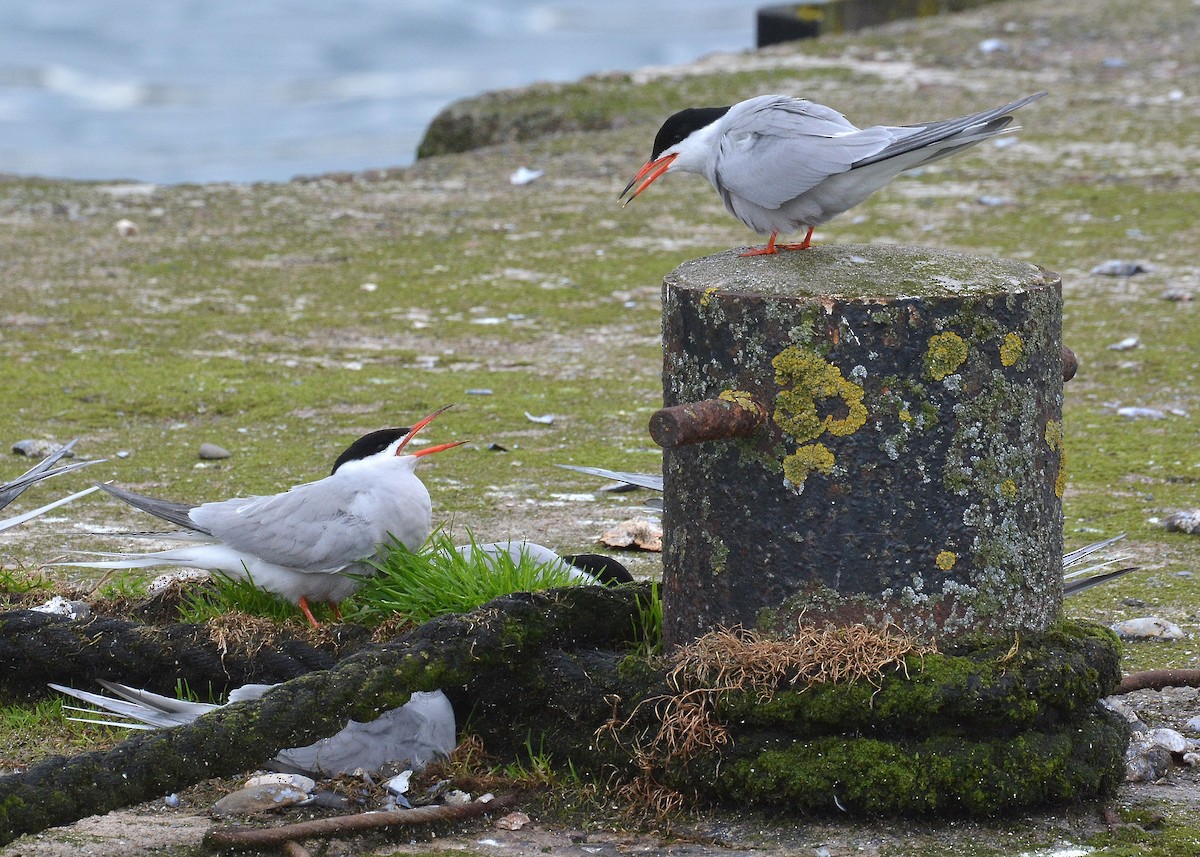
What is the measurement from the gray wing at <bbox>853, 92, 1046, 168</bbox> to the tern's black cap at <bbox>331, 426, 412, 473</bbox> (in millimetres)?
1460

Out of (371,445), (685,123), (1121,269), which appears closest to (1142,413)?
(1121,269)

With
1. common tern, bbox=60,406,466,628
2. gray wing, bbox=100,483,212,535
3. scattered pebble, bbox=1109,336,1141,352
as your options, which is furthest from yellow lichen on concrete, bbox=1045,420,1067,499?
scattered pebble, bbox=1109,336,1141,352

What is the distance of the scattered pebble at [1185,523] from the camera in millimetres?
4949

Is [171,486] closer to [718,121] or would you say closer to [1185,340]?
[718,121]

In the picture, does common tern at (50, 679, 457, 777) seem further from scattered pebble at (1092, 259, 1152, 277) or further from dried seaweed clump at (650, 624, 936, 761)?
scattered pebble at (1092, 259, 1152, 277)

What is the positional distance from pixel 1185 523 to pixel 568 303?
3703 mm

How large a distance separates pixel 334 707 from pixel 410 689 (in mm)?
179

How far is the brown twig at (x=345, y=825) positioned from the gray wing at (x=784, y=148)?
1.57 m

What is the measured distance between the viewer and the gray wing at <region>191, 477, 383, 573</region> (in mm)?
3922

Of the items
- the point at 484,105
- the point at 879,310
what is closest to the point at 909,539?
the point at 879,310

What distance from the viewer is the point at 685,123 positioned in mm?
4219

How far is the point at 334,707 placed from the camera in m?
3.13

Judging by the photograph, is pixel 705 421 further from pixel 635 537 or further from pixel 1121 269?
pixel 1121 269

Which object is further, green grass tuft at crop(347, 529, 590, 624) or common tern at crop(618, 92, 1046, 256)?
green grass tuft at crop(347, 529, 590, 624)
